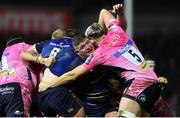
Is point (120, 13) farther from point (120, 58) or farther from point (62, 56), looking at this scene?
point (62, 56)

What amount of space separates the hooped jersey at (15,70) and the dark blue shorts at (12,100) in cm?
10

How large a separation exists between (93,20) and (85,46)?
10.8 m

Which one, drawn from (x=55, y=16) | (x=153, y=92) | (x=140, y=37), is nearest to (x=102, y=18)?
(x=153, y=92)

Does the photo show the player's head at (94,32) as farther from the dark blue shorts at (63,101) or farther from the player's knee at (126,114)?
the player's knee at (126,114)

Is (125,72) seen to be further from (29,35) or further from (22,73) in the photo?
(29,35)

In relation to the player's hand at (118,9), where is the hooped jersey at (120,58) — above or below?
below

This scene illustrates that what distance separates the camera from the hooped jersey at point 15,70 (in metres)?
8.40

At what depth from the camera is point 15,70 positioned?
847 centimetres

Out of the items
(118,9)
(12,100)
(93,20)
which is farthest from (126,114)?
(93,20)

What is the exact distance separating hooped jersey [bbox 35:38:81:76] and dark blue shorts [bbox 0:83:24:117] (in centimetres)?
55

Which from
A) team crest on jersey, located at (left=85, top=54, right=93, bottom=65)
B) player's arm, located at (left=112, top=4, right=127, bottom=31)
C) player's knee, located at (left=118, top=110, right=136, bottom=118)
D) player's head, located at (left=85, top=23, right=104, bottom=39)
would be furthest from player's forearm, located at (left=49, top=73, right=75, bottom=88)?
player's arm, located at (left=112, top=4, right=127, bottom=31)

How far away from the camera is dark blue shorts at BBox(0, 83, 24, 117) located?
8203mm

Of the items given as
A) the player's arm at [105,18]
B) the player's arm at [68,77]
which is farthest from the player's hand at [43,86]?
the player's arm at [105,18]

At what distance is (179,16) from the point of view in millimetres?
19859
